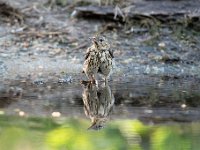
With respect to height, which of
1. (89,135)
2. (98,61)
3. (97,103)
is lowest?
(89,135)

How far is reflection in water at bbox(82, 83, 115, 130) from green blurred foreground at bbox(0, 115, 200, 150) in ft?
0.40

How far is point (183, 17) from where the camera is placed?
12391 mm

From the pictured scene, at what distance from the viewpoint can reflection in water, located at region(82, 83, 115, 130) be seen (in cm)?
814

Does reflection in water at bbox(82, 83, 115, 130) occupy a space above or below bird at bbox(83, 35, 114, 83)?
below

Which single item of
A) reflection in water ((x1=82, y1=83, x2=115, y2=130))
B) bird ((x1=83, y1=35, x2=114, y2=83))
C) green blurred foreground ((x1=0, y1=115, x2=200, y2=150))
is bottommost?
green blurred foreground ((x1=0, y1=115, x2=200, y2=150))

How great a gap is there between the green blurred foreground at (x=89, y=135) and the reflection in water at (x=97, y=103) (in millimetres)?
122

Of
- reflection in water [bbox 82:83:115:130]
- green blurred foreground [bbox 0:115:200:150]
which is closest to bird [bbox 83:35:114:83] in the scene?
reflection in water [bbox 82:83:115:130]

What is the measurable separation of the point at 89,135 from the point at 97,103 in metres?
1.37

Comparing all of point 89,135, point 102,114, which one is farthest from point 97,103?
point 89,135

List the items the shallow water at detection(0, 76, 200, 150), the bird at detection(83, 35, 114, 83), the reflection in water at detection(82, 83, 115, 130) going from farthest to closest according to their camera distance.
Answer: the bird at detection(83, 35, 114, 83)
the reflection in water at detection(82, 83, 115, 130)
the shallow water at detection(0, 76, 200, 150)

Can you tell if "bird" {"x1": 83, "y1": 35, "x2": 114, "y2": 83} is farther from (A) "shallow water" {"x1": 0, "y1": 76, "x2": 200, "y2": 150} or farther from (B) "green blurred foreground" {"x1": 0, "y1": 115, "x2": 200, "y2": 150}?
(B) "green blurred foreground" {"x1": 0, "y1": 115, "x2": 200, "y2": 150}

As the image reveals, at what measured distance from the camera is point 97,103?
8.84 metres

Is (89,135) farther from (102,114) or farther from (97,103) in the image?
(97,103)

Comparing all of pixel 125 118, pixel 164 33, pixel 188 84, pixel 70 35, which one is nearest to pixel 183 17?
pixel 164 33
